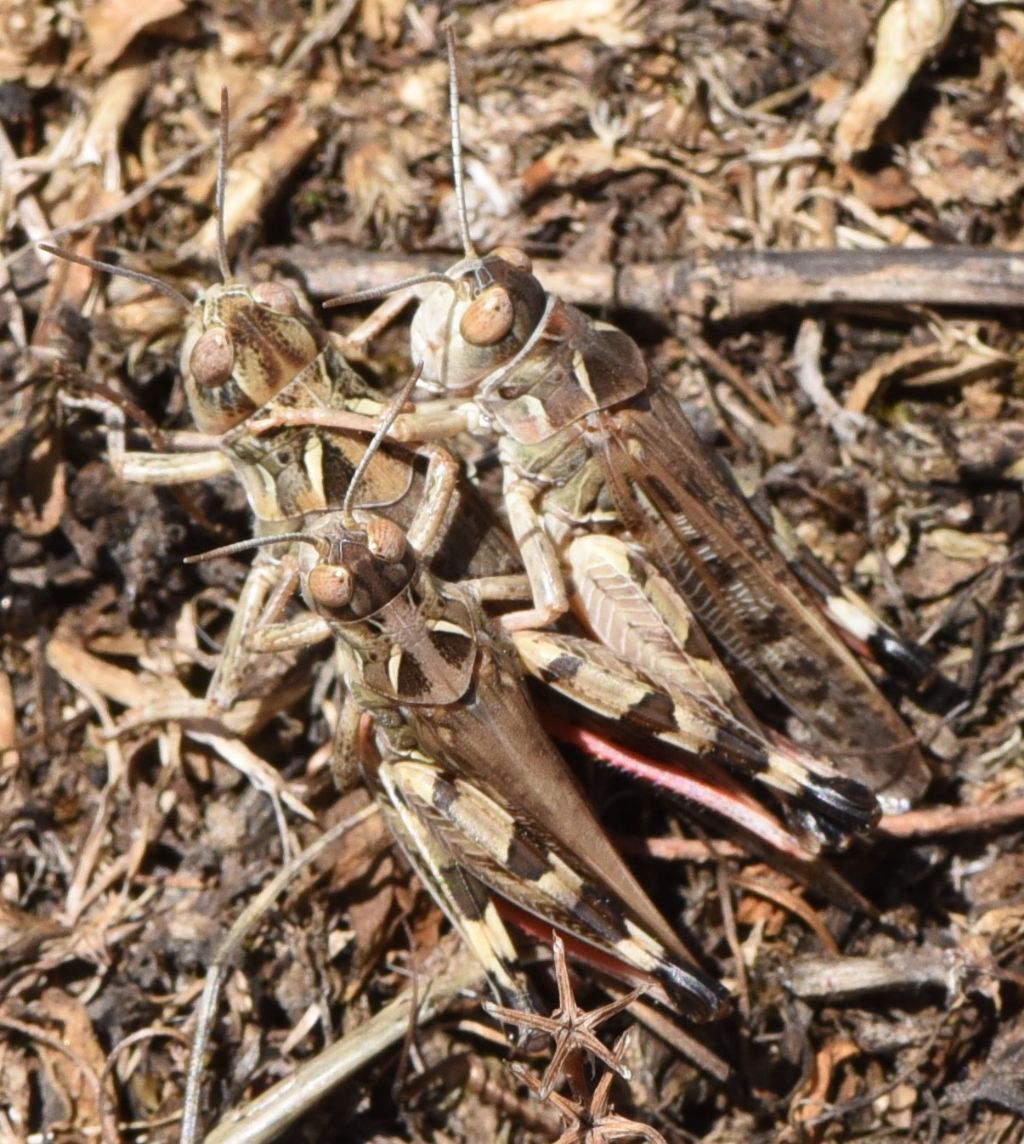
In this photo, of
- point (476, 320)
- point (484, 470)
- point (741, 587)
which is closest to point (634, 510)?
point (741, 587)

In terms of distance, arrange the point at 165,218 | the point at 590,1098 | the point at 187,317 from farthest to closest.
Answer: the point at 165,218, the point at 187,317, the point at 590,1098

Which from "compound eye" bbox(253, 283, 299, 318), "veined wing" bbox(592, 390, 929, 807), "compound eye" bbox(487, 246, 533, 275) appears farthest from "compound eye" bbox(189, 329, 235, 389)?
"veined wing" bbox(592, 390, 929, 807)

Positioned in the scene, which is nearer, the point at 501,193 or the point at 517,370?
the point at 517,370

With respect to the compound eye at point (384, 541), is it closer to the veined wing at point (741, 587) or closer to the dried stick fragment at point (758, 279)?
the veined wing at point (741, 587)

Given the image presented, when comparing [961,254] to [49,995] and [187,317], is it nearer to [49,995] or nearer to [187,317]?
[187,317]

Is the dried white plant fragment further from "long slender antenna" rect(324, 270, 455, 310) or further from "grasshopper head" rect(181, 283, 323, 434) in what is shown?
"grasshopper head" rect(181, 283, 323, 434)

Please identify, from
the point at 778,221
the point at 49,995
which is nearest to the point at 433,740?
the point at 49,995
